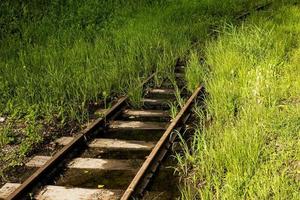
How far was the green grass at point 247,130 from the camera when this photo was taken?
15.6 feet

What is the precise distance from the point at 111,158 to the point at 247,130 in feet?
6.06

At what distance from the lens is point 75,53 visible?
1059 cm

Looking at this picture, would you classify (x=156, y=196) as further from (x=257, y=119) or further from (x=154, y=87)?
(x=154, y=87)

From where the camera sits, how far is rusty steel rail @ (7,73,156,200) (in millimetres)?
4992

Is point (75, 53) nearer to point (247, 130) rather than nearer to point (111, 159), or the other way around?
point (111, 159)

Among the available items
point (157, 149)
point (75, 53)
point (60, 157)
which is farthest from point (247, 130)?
point (75, 53)

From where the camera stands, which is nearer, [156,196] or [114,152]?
[156,196]

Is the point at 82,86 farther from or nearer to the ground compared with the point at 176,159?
farther from the ground

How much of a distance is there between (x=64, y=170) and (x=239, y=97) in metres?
3.20

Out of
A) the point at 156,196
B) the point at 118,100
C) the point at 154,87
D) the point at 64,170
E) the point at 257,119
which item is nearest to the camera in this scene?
the point at 156,196

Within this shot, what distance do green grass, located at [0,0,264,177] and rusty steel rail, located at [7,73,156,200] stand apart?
49cm

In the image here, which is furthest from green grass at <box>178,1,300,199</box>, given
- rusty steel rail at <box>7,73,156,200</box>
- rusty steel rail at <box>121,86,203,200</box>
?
rusty steel rail at <box>7,73,156,200</box>

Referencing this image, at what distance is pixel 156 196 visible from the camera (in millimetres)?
5039

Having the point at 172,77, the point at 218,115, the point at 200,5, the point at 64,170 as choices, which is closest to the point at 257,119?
the point at 218,115
